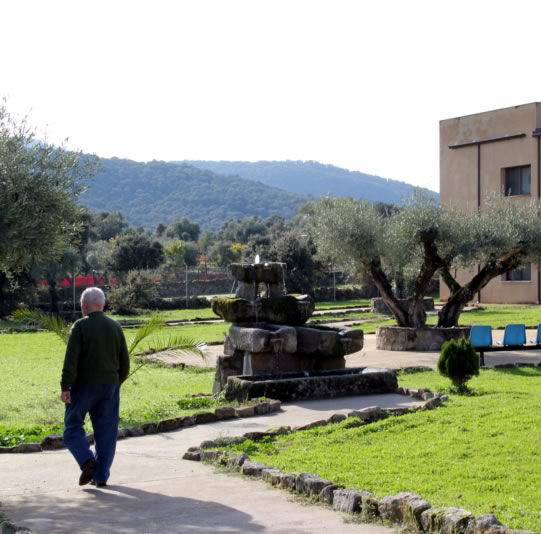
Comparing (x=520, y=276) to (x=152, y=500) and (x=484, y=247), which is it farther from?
(x=152, y=500)

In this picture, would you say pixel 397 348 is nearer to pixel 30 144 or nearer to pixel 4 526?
pixel 30 144

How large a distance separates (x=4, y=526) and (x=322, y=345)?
363 inches

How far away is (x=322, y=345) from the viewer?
14891 mm

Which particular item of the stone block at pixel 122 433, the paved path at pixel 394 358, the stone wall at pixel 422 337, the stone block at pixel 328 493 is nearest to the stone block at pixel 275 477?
the stone block at pixel 328 493

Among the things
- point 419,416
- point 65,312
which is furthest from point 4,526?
point 65,312

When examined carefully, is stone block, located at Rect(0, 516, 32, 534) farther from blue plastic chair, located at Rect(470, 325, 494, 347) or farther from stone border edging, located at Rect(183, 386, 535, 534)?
blue plastic chair, located at Rect(470, 325, 494, 347)

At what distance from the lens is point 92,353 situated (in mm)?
7723

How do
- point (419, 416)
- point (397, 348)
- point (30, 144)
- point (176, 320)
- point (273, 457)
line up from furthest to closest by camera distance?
point (176, 320)
point (397, 348)
point (30, 144)
point (419, 416)
point (273, 457)

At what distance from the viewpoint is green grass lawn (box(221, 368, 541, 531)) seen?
6.76 meters

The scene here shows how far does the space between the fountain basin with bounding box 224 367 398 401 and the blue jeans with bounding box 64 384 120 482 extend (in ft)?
16.3

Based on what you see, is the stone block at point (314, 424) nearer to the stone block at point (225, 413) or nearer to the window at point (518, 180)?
the stone block at point (225, 413)

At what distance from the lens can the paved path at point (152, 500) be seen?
20.5 feet

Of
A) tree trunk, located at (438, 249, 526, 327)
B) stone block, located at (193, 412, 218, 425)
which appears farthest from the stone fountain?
tree trunk, located at (438, 249, 526, 327)

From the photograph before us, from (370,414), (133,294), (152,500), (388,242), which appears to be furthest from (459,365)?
(133,294)
